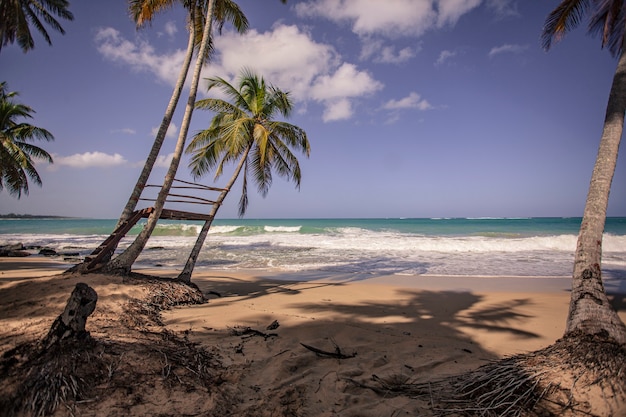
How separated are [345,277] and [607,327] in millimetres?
8980

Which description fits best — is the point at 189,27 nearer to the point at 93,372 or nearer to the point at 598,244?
the point at 93,372

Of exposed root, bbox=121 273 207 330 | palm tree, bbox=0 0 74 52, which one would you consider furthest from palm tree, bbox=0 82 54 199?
exposed root, bbox=121 273 207 330

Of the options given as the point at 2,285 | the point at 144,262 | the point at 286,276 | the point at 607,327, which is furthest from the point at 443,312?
the point at 144,262

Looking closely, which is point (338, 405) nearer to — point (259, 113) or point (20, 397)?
point (20, 397)

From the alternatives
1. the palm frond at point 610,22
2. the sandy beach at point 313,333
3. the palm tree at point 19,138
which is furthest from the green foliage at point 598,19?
the palm tree at point 19,138

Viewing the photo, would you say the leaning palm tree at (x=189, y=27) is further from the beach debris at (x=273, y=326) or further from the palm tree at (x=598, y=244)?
the palm tree at (x=598, y=244)

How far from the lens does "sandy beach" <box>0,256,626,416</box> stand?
2.89 meters

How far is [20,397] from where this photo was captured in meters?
2.30

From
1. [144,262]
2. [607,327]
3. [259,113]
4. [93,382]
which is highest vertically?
[259,113]

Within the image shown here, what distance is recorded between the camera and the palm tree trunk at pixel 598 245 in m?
3.00

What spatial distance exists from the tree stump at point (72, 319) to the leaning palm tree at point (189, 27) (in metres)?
4.84

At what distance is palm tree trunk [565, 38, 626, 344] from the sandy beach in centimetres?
138

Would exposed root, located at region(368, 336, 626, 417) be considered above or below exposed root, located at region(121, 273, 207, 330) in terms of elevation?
above

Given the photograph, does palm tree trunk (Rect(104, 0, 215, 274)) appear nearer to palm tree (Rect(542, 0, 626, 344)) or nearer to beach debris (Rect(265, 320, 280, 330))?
beach debris (Rect(265, 320, 280, 330))
